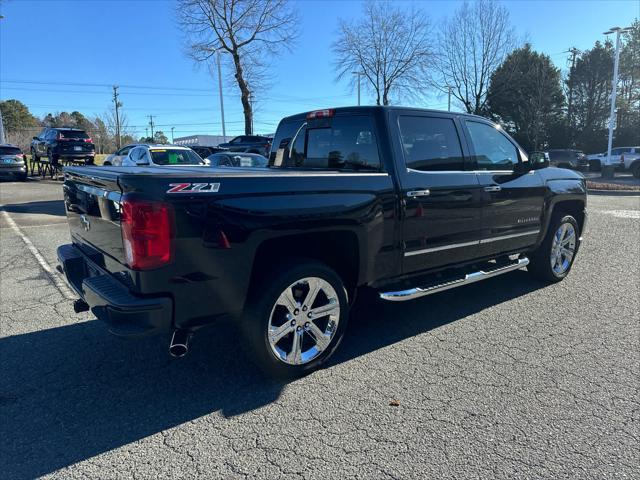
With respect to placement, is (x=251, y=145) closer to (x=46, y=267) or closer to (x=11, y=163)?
(x=11, y=163)

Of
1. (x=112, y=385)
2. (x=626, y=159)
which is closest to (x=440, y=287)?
(x=112, y=385)

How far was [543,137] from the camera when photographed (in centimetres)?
4181

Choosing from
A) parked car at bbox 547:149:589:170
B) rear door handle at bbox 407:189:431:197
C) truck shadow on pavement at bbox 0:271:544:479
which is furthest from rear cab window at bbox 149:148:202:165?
parked car at bbox 547:149:589:170

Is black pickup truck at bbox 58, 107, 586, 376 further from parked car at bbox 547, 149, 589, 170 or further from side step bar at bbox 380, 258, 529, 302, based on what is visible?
parked car at bbox 547, 149, 589, 170

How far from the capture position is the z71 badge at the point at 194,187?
2.60m

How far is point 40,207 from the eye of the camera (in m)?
13.0

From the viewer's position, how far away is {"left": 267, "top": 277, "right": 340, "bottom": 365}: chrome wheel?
3.17 meters

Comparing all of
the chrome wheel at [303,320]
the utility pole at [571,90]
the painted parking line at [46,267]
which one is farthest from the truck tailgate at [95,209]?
the utility pole at [571,90]

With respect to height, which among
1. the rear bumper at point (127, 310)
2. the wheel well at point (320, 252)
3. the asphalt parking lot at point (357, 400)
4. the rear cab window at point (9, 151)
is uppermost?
the rear cab window at point (9, 151)

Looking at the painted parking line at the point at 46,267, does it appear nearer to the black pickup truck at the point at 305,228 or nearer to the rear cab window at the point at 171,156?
the black pickup truck at the point at 305,228

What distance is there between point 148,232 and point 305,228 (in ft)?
3.46

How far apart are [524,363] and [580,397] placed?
0.52 meters

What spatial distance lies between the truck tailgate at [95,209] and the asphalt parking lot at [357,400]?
38.8 inches

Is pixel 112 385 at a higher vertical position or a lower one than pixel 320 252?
lower
